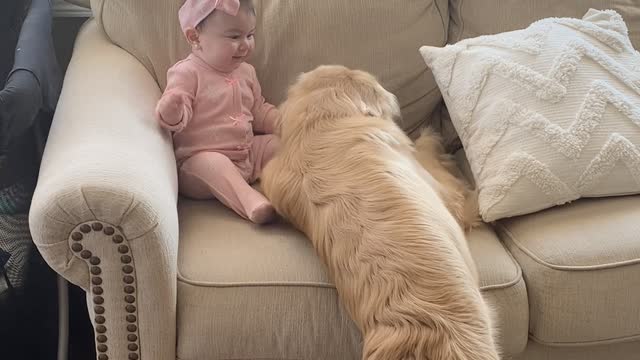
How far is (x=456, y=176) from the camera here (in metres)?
1.82

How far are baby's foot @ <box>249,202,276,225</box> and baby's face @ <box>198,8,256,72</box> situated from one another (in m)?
0.38

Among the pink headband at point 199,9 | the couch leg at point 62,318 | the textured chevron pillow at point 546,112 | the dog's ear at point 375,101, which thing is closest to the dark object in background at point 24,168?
the couch leg at point 62,318

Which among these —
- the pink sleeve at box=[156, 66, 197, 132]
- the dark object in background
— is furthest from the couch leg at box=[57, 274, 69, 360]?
the pink sleeve at box=[156, 66, 197, 132]

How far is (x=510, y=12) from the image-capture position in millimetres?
1979

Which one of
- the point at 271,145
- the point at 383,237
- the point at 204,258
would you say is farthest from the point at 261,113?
the point at 383,237

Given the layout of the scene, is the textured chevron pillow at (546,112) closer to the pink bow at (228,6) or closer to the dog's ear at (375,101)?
the dog's ear at (375,101)

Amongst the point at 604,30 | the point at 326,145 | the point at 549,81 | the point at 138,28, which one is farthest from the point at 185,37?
the point at 604,30

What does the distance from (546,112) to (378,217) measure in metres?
0.54

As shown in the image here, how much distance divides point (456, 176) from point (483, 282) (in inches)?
16.8

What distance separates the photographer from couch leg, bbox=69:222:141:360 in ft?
4.21

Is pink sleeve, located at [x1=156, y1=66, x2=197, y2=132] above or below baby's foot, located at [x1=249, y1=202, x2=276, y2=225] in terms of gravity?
above

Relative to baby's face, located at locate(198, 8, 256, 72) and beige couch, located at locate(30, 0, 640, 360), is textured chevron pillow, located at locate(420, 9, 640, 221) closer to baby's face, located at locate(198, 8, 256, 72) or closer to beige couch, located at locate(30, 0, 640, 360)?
beige couch, located at locate(30, 0, 640, 360)

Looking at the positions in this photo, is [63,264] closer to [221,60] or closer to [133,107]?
[133,107]

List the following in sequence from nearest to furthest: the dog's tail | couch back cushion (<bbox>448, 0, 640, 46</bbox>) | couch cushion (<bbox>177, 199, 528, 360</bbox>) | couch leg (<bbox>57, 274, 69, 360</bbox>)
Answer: the dog's tail, couch cushion (<bbox>177, 199, 528, 360</bbox>), couch leg (<bbox>57, 274, 69, 360</bbox>), couch back cushion (<bbox>448, 0, 640, 46</bbox>)
